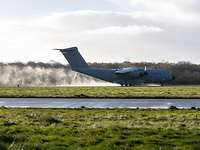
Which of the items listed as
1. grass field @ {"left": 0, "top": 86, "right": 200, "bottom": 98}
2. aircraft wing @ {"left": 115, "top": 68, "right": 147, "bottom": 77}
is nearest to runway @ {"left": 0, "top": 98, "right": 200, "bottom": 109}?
grass field @ {"left": 0, "top": 86, "right": 200, "bottom": 98}

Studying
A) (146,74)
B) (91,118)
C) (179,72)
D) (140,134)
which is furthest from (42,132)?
(179,72)

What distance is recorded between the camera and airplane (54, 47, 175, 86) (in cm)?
9988

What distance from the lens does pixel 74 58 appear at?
340ft

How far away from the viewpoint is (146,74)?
99.9 meters

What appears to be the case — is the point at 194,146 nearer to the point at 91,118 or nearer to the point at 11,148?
the point at 11,148

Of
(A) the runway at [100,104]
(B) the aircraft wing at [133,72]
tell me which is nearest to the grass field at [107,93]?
(A) the runway at [100,104]

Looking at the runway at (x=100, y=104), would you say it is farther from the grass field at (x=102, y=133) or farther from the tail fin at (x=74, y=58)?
the tail fin at (x=74, y=58)

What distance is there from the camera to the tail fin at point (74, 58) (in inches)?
4048

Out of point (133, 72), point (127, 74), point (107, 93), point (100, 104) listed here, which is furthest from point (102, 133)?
point (127, 74)

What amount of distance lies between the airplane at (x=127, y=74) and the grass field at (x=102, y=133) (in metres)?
74.1

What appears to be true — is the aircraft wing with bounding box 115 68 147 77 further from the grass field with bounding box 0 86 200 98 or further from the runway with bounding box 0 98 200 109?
the runway with bounding box 0 98 200 109

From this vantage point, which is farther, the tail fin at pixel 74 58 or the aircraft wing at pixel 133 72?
the tail fin at pixel 74 58

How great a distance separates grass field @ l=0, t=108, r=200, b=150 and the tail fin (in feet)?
252

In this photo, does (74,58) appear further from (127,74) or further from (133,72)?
(133,72)
